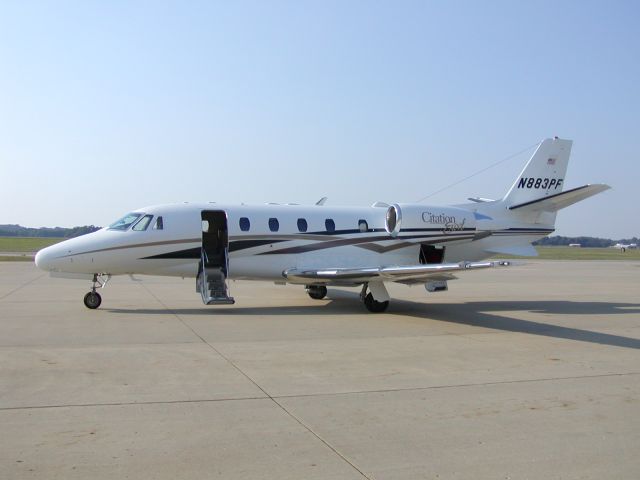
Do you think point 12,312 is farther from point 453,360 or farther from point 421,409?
point 421,409

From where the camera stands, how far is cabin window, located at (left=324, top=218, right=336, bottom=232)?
17.4m

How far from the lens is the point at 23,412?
6.41 meters

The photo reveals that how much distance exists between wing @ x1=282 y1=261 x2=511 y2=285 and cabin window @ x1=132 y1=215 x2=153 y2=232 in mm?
3647

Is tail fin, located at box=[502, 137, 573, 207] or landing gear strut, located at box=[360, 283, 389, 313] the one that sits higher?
tail fin, located at box=[502, 137, 573, 207]

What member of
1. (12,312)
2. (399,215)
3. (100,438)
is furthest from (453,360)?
(12,312)

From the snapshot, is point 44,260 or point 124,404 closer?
point 124,404

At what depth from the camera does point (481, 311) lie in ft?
54.4

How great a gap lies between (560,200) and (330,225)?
6.90 m

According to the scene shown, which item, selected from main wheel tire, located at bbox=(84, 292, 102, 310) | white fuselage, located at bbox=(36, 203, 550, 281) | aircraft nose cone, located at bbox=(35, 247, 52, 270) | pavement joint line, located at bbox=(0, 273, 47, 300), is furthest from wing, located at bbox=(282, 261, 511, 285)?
pavement joint line, located at bbox=(0, 273, 47, 300)

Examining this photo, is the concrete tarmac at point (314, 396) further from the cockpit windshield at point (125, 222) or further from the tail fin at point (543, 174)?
the tail fin at point (543, 174)

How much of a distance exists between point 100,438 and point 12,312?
1020cm

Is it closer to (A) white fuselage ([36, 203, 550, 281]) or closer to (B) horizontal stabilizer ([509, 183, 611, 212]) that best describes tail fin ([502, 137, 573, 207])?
(B) horizontal stabilizer ([509, 183, 611, 212])

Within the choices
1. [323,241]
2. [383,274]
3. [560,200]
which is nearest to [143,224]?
[323,241]

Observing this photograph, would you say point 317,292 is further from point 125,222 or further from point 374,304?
point 125,222
